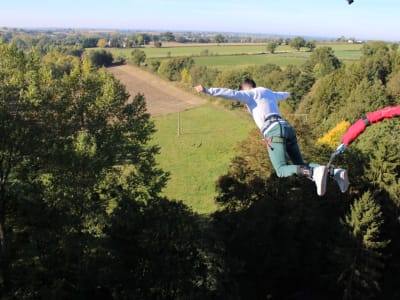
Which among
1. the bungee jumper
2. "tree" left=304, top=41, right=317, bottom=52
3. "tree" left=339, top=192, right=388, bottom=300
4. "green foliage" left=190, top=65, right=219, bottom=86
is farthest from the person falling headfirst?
"tree" left=304, top=41, right=317, bottom=52

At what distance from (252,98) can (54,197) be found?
1413cm

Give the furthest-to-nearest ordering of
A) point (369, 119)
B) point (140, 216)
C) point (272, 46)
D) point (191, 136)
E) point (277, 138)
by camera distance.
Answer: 1. point (272, 46)
2. point (191, 136)
3. point (140, 216)
4. point (277, 138)
5. point (369, 119)

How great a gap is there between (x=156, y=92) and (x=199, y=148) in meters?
37.7

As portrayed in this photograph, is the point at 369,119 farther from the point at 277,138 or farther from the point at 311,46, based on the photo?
the point at 311,46

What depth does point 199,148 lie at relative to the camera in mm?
54938

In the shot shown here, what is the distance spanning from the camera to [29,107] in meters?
19.4

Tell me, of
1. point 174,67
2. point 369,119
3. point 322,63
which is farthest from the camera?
point 174,67

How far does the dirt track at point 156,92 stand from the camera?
7825cm

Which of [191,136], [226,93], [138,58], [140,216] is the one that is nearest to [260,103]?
[226,93]

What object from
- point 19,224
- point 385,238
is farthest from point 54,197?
point 385,238

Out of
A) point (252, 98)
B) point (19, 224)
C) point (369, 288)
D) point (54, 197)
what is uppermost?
point (252, 98)

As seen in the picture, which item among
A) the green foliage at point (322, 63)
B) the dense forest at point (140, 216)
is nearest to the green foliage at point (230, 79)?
the green foliage at point (322, 63)

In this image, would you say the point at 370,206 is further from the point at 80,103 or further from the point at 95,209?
the point at 80,103

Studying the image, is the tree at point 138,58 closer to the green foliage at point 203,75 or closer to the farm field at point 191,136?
Result: the farm field at point 191,136
